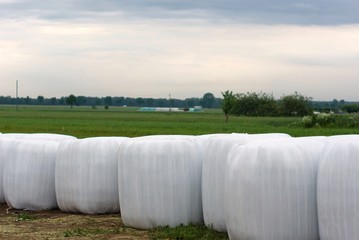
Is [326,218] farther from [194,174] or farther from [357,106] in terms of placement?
[357,106]

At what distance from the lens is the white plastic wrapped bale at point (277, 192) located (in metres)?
7.91

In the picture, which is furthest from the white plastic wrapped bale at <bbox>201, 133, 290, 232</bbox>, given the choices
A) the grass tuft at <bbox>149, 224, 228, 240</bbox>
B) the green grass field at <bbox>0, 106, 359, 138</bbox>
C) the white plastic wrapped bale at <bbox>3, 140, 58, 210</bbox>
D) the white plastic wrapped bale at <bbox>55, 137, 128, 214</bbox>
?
the green grass field at <bbox>0, 106, 359, 138</bbox>

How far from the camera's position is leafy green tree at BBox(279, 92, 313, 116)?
10956cm

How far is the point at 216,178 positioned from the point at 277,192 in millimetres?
→ 1827

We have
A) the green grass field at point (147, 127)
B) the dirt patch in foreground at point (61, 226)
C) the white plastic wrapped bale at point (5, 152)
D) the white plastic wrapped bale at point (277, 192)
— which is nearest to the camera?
the white plastic wrapped bale at point (277, 192)

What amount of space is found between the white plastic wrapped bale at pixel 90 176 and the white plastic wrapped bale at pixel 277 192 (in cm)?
408

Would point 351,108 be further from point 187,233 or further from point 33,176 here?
point 187,233

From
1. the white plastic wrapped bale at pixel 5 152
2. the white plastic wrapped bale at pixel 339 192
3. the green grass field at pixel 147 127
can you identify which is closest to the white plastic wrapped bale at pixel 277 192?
the white plastic wrapped bale at pixel 339 192

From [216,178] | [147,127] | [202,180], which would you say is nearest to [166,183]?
[202,180]

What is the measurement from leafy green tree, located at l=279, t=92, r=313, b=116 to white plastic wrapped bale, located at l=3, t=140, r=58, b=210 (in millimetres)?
97709

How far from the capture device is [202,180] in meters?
9.96

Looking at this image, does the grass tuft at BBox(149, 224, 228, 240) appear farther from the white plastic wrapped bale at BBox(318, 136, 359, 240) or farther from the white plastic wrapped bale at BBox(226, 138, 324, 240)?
the white plastic wrapped bale at BBox(318, 136, 359, 240)

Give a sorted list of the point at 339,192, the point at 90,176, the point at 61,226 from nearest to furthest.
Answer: the point at 339,192 < the point at 61,226 < the point at 90,176

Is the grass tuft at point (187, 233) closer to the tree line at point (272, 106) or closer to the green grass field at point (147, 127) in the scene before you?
the green grass field at point (147, 127)
